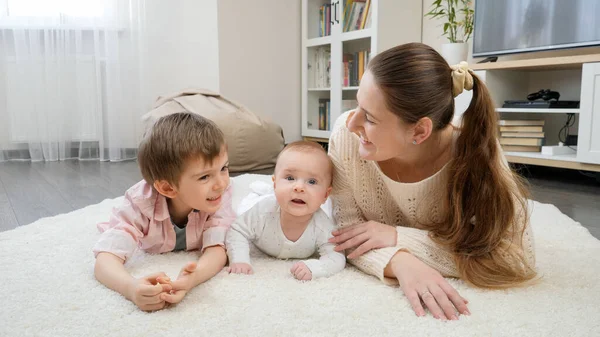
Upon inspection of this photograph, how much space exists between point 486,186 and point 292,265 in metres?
0.46

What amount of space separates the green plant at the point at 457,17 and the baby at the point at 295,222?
2241mm

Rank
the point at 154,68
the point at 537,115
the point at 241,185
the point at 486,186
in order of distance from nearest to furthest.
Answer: the point at 486,186, the point at 241,185, the point at 537,115, the point at 154,68

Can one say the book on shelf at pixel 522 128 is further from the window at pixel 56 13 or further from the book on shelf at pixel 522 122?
the window at pixel 56 13

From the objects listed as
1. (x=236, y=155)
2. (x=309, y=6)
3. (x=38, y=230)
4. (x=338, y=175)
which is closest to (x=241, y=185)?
(x=236, y=155)

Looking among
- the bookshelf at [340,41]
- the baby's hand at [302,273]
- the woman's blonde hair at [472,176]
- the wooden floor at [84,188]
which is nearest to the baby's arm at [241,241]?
the baby's hand at [302,273]

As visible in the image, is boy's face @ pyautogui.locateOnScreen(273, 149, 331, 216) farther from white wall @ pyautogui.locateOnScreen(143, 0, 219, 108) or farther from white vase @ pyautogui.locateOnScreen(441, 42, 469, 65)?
white wall @ pyautogui.locateOnScreen(143, 0, 219, 108)

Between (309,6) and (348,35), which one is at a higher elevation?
(309,6)

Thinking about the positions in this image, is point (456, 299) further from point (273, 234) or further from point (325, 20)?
point (325, 20)

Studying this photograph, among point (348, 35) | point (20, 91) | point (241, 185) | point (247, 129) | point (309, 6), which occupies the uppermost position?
point (309, 6)

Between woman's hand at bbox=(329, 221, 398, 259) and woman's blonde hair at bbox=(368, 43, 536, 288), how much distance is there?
12cm

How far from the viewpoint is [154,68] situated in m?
3.63

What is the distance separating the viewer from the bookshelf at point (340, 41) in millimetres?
3469

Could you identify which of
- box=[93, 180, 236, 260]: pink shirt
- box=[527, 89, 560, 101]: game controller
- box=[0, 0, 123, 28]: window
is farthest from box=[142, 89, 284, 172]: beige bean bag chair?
box=[93, 180, 236, 260]: pink shirt

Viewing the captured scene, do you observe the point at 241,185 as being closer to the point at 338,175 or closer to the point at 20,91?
the point at 338,175
